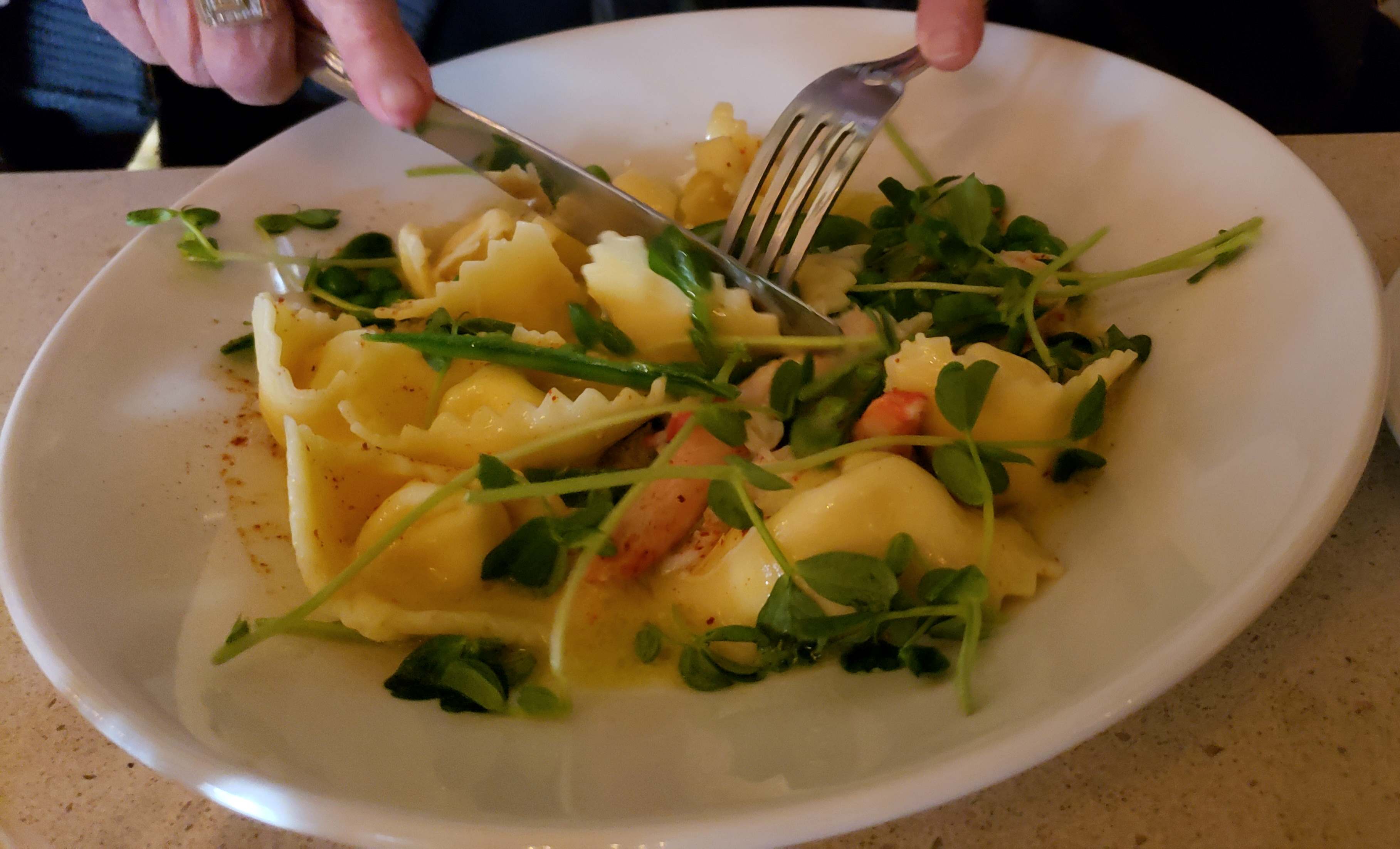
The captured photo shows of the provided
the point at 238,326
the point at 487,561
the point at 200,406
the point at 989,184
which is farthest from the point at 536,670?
the point at 989,184

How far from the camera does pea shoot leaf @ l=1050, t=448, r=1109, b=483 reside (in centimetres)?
94

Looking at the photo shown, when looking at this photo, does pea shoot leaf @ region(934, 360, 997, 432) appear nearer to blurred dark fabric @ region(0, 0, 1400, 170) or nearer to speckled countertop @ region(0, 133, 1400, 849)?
speckled countertop @ region(0, 133, 1400, 849)

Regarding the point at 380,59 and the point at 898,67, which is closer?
the point at 380,59

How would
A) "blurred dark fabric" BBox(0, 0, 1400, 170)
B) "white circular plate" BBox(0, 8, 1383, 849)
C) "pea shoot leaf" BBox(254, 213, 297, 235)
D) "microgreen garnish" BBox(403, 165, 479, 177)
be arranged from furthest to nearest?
"blurred dark fabric" BBox(0, 0, 1400, 170)
"microgreen garnish" BBox(403, 165, 479, 177)
"pea shoot leaf" BBox(254, 213, 297, 235)
"white circular plate" BBox(0, 8, 1383, 849)

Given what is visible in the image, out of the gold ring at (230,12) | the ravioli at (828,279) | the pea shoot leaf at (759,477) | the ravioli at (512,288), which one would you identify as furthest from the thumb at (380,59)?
the pea shoot leaf at (759,477)

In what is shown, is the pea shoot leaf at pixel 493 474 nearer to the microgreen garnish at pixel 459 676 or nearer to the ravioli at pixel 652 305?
the microgreen garnish at pixel 459 676

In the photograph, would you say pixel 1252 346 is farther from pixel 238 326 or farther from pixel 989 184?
pixel 238 326

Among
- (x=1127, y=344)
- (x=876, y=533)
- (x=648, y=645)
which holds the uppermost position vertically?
(x=1127, y=344)

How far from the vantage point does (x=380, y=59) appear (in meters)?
1.15

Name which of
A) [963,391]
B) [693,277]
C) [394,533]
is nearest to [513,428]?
[394,533]

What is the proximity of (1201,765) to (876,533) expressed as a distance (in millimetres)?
353

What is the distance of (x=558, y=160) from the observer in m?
1.25

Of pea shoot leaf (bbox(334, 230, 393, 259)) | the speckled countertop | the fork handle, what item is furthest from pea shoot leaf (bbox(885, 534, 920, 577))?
pea shoot leaf (bbox(334, 230, 393, 259))

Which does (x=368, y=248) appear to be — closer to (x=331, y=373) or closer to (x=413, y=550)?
(x=331, y=373)
